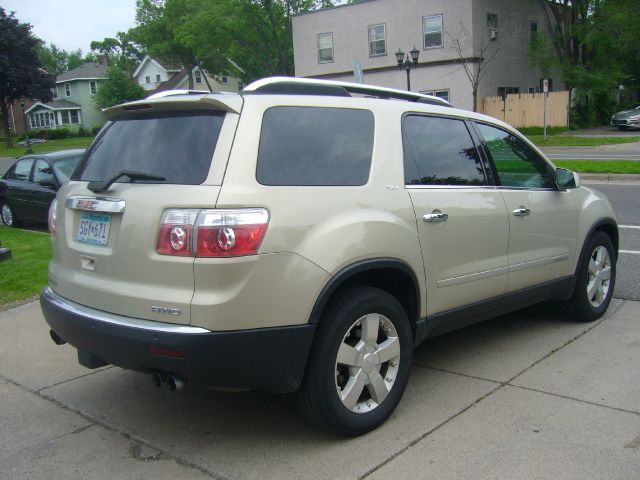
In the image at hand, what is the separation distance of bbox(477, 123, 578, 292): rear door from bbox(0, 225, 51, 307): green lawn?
197 inches

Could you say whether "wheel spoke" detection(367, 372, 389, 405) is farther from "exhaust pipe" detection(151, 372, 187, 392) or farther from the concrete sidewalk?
"exhaust pipe" detection(151, 372, 187, 392)

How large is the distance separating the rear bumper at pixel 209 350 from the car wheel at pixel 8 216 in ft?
33.8

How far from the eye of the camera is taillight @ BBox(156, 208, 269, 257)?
3070 millimetres

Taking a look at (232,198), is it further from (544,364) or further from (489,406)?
(544,364)

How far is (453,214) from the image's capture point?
4.14 meters

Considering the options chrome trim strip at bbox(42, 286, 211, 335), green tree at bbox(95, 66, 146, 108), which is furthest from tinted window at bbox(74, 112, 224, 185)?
green tree at bbox(95, 66, 146, 108)

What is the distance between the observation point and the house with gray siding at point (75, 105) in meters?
74.4

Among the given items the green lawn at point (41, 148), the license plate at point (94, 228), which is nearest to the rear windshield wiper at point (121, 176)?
the license plate at point (94, 228)

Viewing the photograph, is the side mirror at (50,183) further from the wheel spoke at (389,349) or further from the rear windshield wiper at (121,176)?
the wheel spoke at (389,349)

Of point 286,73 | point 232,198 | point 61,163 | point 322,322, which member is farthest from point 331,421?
point 286,73

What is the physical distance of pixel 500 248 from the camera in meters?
4.54

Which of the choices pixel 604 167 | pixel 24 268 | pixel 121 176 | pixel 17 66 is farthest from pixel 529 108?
pixel 17 66

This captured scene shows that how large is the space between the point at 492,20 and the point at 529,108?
16.7 feet

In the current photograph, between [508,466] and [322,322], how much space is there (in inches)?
45.5
